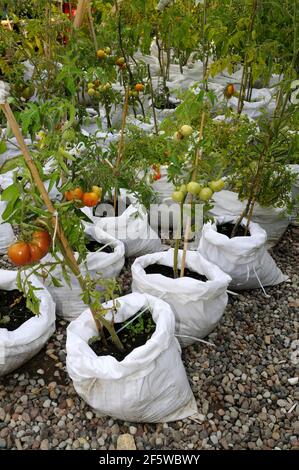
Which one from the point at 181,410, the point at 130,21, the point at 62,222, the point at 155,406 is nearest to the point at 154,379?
the point at 155,406

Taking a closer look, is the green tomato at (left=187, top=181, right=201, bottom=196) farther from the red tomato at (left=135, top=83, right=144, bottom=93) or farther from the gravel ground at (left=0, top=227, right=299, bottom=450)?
the red tomato at (left=135, top=83, right=144, bottom=93)

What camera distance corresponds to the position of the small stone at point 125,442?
155 cm

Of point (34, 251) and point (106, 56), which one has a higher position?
point (106, 56)

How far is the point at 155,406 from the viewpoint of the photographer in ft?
5.16


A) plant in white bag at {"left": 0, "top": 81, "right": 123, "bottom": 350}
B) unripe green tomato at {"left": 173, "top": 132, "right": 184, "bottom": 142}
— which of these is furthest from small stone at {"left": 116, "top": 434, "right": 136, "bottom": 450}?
unripe green tomato at {"left": 173, "top": 132, "right": 184, "bottom": 142}

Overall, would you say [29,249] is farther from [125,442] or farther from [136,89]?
[136,89]

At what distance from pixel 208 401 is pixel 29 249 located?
0.97 m

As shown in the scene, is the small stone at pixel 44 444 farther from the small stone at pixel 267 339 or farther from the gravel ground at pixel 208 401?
the small stone at pixel 267 339

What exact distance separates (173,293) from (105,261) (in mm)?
345

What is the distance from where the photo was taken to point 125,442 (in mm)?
1561

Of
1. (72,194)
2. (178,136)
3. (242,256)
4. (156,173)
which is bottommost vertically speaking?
(242,256)

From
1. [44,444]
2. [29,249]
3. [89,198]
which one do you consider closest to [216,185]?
[89,198]

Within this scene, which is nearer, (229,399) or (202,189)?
(202,189)

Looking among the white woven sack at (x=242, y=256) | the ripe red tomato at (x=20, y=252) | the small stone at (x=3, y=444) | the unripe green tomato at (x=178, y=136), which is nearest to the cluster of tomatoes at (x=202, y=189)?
the unripe green tomato at (x=178, y=136)
